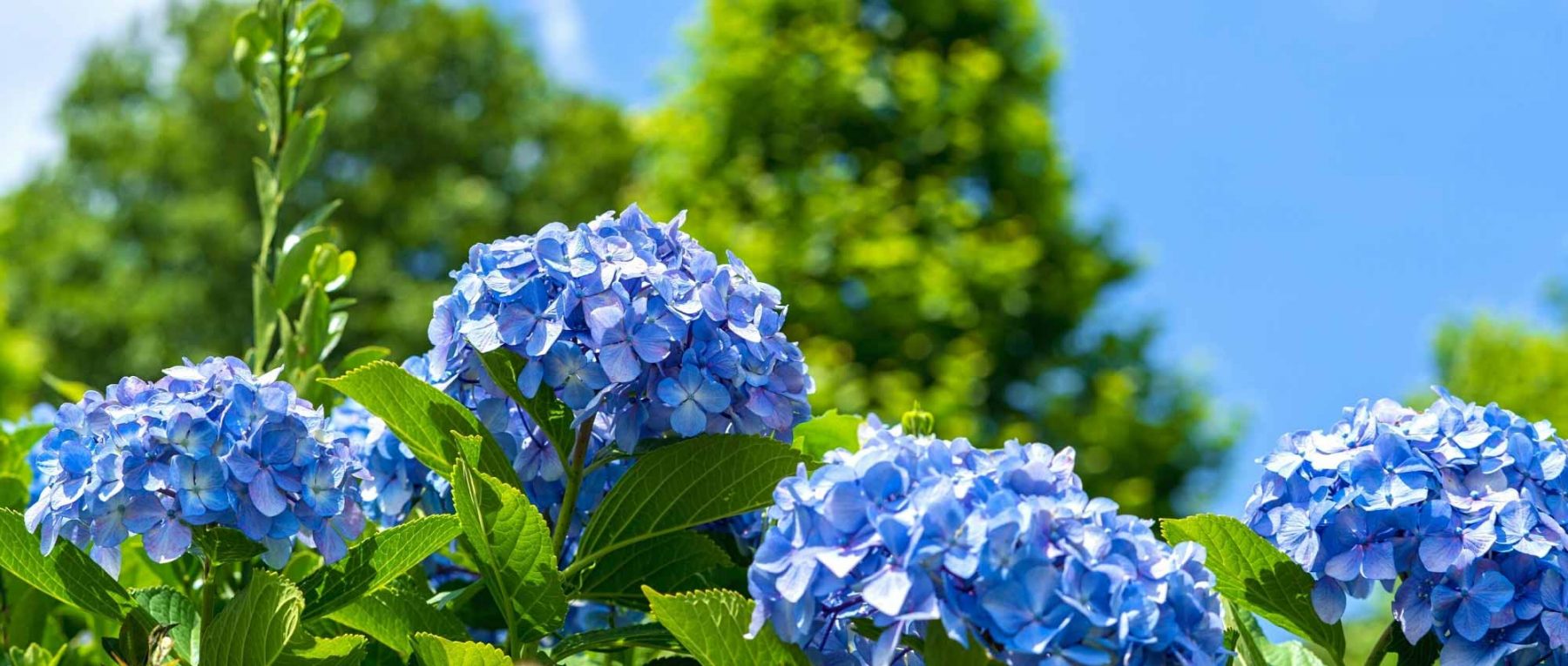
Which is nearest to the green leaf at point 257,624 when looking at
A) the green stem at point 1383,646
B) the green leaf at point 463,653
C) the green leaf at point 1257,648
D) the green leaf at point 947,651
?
the green leaf at point 463,653

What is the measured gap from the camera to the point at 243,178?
2052cm

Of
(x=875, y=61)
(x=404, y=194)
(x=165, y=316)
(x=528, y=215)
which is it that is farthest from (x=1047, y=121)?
(x=165, y=316)

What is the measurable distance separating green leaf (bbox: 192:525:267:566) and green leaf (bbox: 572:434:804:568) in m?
0.34

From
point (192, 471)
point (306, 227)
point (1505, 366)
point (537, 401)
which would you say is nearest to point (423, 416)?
point (537, 401)

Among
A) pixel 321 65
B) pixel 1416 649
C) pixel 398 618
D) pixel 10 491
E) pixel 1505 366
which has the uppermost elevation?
pixel 1505 366

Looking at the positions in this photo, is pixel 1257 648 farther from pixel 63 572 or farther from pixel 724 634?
pixel 63 572

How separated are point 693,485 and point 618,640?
6.6 inches

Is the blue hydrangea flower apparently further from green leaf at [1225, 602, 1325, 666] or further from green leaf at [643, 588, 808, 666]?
green leaf at [1225, 602, 1325, 666]

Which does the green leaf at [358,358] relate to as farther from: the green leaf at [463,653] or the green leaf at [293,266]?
the green leaf at [463,653]

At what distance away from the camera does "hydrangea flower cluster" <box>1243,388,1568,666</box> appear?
1.37 metres

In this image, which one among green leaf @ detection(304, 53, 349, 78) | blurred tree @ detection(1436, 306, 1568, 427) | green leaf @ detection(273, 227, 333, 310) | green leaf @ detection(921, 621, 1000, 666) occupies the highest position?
blurred tree @ detection(1436, 306, 1568, 427)

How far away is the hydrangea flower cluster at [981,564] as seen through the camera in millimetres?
1112

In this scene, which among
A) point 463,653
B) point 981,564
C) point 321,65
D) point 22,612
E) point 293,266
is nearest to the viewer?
point 981,564

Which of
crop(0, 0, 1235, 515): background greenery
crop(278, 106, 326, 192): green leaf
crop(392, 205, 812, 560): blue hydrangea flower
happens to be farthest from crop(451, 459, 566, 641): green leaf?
crop(0, 0, 1235, 515): background greenery
